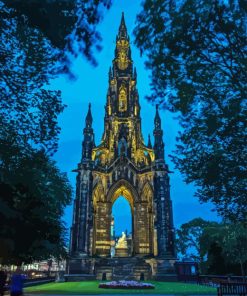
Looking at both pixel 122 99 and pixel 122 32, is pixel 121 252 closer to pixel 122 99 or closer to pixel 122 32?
pixel 122 99

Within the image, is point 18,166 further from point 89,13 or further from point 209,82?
point 209,82

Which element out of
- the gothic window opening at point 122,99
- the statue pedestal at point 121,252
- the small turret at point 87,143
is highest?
the gothic window opening at point 122,99

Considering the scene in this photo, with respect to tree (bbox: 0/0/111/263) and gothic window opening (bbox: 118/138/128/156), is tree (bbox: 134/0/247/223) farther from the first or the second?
gothic window opening (bbox: 118/138/128/156)

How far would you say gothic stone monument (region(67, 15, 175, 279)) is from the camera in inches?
1742

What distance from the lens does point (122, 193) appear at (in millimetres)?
53812

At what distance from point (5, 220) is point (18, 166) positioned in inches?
233

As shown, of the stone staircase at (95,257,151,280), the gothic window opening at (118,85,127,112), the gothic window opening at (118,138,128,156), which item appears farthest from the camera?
the gothic window opening at (118,85,127,112)

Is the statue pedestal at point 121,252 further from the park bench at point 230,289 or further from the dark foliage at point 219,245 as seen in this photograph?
the park bench at point 230,289

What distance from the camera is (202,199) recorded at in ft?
56.3

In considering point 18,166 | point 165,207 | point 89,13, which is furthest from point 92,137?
point 89,13

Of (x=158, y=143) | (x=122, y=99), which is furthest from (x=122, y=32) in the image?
(x=158, y=143)

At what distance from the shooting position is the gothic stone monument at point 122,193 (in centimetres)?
4425

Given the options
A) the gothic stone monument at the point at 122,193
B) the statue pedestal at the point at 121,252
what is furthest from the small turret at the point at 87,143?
the statue pedestal at the point at 121,252

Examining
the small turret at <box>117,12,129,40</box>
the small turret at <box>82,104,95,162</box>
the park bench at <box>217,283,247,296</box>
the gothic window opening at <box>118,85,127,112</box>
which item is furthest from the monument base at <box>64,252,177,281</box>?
the small turret at <box>117,12,129,40</box>
